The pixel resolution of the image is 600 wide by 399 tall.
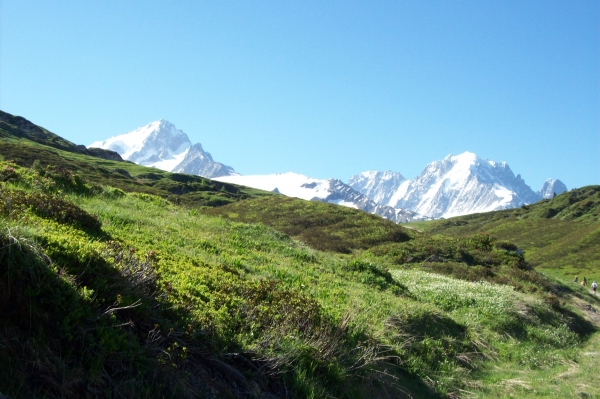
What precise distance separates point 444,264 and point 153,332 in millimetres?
30714

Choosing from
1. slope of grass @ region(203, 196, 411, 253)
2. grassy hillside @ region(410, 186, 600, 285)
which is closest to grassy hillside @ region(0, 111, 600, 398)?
slope of grass @ region(203, 196, 411, 253)

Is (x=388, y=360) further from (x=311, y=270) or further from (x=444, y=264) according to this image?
(x=444, y=264)

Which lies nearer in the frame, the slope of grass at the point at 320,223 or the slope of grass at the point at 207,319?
the slope of grass at the point at 207,319

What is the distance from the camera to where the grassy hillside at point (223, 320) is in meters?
5.71

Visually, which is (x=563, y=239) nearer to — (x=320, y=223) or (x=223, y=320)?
(x=320, y=223)

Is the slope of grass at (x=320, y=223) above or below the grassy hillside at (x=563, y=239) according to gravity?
below

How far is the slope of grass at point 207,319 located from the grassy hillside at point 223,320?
0.03 meters

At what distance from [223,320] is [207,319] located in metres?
0.51

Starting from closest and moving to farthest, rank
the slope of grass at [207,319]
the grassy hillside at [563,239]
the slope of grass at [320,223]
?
1. the slope of grass at [207,319]
2. the slope of grass at [320,223]
3. the grassy hillside at [563,239]

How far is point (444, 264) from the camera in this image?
3419cm

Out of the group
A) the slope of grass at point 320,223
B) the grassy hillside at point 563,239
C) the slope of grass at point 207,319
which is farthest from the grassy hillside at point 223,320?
the grassy hillside at point 563,239

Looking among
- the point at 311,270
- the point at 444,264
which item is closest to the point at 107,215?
the point at 311,270

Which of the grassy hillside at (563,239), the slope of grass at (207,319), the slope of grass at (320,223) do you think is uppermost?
the grassy hillside at (563,239)

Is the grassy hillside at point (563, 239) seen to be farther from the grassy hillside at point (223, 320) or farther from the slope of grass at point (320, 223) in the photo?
the grassy hillside at point (223, 320)
